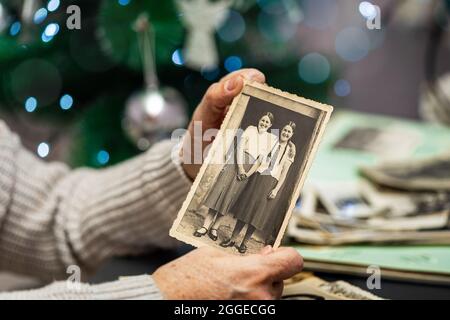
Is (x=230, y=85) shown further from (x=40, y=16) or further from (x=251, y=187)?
(x=40, y=16)

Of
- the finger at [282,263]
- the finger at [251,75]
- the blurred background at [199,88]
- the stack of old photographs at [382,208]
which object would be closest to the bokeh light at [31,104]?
the blurred background at [199,88]

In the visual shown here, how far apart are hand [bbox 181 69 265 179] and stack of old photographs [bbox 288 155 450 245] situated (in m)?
0.18

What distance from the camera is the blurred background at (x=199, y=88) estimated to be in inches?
33.0

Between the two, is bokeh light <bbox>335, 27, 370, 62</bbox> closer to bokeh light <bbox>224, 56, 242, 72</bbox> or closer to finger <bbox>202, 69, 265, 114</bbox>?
bokeh light <bbox>224, 56, 242, 72</bbox>

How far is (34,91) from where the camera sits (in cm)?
123

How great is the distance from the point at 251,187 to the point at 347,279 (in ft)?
0.62

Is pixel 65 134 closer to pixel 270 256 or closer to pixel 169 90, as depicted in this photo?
pixel 169 90

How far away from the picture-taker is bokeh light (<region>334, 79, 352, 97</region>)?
1325mm

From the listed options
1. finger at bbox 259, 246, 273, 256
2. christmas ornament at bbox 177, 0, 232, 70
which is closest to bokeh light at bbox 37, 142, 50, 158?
christmas ornament at bbox 177, 0, 232, 70

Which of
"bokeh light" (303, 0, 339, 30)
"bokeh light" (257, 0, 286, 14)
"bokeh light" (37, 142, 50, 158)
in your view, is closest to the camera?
"bokeh light" (37, 142, 50, 158)

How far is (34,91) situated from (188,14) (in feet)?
1.13
